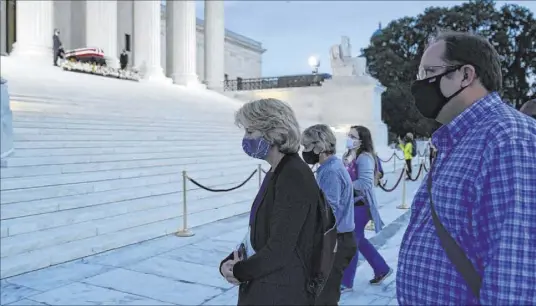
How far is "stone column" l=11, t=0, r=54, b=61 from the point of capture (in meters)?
20.1

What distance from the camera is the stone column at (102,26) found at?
24078 millimetres

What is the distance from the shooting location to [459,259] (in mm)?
1494

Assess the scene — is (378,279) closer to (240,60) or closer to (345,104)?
(345,104)

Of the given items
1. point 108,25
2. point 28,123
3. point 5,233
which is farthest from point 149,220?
point 108,25

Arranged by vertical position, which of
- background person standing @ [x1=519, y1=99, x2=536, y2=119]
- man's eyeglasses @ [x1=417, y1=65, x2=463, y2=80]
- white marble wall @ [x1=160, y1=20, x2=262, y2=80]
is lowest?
man's eyeglasses @ [x1=417, y1=65, x2=463, y2=80]

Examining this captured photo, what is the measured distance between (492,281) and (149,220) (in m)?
7.11

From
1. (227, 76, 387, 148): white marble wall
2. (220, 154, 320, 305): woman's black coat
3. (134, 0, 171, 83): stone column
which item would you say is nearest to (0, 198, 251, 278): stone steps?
(220, 154, 320, 305): woman's black coat

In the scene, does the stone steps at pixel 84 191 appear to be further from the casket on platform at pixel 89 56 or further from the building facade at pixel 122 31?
the casket on platform at pixel 89 56

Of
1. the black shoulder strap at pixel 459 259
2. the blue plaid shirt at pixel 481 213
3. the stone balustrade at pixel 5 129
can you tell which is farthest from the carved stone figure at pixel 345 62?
the black shoulder strap at pixel 459 259

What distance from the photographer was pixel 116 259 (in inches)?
249

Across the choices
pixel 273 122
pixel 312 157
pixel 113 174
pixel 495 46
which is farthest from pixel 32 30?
pixel 495 46

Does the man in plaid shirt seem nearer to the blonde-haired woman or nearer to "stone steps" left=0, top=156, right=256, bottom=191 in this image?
the blonde-haired woman

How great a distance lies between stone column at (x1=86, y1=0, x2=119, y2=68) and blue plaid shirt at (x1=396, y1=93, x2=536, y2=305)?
2430 centimetres

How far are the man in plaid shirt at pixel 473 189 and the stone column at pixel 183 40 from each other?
27.7 metres
